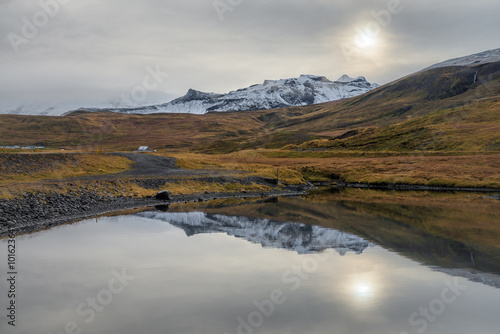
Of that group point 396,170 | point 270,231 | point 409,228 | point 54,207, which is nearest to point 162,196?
point 54,207

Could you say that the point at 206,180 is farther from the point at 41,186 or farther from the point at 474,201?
the point at 474,201

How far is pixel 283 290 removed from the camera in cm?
1930

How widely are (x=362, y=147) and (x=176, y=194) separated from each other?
416 ft

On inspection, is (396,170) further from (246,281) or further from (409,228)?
(246,281)

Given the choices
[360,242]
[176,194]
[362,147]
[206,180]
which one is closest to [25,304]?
[360,242]
